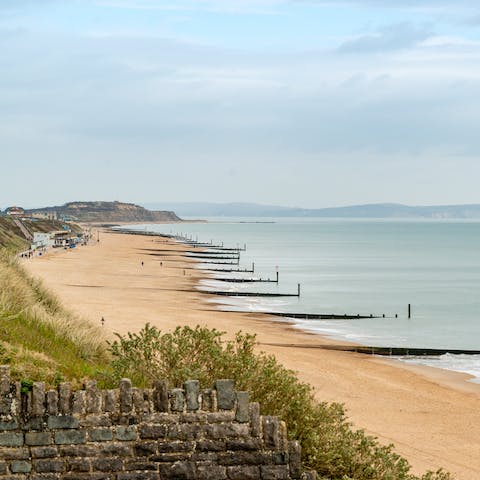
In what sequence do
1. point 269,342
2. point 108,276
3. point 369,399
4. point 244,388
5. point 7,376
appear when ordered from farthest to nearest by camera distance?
point 108,276 < point 269,342 < point 369,399 < point 244,388 < point 7,376

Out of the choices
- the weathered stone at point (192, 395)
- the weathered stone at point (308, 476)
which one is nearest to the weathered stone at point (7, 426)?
the weathered stone at point (192, 395)

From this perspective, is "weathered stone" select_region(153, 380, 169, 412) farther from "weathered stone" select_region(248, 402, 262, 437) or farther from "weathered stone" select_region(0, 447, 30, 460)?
"weathered stone" select_region(0, 447, 30, 460)

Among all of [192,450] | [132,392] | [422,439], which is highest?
[132,392]

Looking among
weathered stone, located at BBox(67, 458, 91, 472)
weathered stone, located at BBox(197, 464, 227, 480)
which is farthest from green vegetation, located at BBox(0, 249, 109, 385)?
weathered stone, located at BBox(197, 464, 227, 480)

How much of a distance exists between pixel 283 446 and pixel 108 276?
74686 millimetres

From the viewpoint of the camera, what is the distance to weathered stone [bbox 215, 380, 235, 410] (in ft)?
28.9

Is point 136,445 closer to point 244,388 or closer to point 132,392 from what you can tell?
point 132,392

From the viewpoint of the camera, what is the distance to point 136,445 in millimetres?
8672

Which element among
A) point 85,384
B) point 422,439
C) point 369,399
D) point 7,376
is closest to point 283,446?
point 85,384

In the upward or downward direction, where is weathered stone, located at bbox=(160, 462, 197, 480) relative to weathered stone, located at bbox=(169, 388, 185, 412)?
downward

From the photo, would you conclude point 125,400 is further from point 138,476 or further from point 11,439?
point 11,439

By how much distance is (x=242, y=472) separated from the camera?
8828mm

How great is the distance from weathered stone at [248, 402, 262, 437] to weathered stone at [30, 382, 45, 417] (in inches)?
97.1

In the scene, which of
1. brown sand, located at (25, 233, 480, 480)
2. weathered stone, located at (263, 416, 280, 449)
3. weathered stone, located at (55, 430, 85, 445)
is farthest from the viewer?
brown sand, located at (25, 233, 480, 480)
